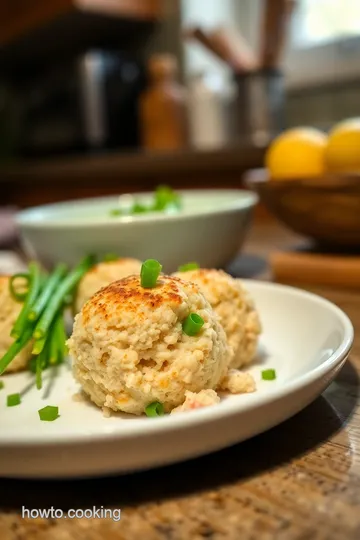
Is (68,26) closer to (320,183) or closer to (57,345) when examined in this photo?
(320,183)

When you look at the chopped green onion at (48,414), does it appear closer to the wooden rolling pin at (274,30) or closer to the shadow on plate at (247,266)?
the shadow on plate at (247,266)

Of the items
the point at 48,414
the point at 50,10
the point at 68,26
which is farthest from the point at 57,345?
the point at 68,26

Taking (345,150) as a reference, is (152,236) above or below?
below

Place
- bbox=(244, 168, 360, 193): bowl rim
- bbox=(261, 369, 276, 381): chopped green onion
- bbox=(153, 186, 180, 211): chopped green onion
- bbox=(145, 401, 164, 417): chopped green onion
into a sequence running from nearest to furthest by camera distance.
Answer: bbox=(145, 401, 164, 417): chopped green onion
bbox=(261, 369, 276, 381): chopped green onion
bbox=(244, 168, 360, 193): bowl rim
bbox=(153, 186, 180, 211): chopped green onion

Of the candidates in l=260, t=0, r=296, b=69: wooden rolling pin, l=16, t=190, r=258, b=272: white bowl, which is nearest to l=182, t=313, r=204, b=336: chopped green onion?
l=16, t=190, r=258, b=272: white bowl

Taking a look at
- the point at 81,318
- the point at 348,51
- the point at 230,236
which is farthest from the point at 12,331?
the point at 348,51

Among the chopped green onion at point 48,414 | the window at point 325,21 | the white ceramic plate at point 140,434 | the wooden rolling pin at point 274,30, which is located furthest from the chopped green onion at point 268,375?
the window at point 325,21

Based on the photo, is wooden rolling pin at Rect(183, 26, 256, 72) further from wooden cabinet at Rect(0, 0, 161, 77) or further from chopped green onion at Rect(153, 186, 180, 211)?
chopped green onion at Rect(153, 186, 180, 211)
